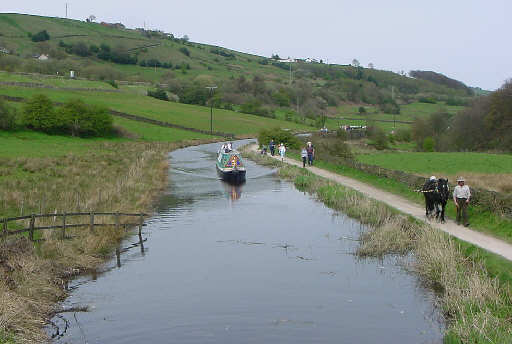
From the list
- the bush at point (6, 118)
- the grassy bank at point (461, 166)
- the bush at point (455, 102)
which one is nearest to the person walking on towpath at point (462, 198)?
the grassy bank at point (461, 166)

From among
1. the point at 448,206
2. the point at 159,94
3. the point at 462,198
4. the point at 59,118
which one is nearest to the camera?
the point at 462,198

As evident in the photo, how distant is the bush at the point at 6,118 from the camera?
7031 centimetres

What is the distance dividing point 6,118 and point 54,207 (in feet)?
161

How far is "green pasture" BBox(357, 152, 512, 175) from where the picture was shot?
43844mm

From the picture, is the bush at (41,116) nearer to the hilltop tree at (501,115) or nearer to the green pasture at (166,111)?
the green pasture at (166,111)

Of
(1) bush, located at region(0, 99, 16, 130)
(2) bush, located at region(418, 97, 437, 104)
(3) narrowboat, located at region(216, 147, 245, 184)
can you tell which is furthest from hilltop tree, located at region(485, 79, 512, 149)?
(2) bush, located at region(418, 97, 437, 104)

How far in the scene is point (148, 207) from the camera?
1192 inches

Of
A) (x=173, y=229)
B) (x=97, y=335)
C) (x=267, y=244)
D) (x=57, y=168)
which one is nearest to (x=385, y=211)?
(x=267, y=244)

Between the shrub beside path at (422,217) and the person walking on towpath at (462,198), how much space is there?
361 millimetres

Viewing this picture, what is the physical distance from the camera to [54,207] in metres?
27.0

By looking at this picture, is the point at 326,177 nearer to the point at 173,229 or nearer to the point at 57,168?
the point at 173,229

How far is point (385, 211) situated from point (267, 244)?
18.9 feet

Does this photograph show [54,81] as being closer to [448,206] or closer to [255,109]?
[255,109]

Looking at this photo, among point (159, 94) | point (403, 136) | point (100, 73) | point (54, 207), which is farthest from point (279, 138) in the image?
point (100, 73)
